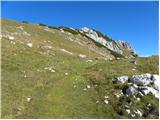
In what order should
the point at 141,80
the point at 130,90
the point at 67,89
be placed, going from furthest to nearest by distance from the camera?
the point at 67,89 → the point at 141,80 → the point at 130,90

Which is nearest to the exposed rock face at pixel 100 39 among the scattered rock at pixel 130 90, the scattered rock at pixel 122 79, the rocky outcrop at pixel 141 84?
the scattered rock at pixel 122 79

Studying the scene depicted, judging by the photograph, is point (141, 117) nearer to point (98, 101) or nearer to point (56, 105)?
point (98, 101)

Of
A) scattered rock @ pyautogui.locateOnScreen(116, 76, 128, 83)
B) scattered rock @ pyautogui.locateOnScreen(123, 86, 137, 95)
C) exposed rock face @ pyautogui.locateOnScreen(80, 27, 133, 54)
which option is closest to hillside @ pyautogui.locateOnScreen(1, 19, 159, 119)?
scattered rock @ pyautogui.locateOnScreen(123, 86, 137, 95)

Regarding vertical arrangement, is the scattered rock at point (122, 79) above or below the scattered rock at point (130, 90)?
above

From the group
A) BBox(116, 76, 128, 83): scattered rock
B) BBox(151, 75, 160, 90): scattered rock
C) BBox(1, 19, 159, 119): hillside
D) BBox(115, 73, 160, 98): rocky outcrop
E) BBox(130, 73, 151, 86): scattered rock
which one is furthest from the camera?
BBox(116, 76, 128, 83): scattered rock

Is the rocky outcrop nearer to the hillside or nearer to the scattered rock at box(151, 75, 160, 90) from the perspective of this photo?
the scattered rock at box(151, 75, 160, 90)

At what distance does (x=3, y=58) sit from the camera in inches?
1773

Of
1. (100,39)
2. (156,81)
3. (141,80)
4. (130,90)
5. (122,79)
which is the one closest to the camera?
(130,90)

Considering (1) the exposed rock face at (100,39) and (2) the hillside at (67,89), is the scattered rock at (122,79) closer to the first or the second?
(2) the hillside at (67,89)

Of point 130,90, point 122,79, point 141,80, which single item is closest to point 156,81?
point 141,80

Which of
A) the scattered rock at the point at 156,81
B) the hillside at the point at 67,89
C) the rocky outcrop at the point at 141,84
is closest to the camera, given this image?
the hillside at the point at 67,89

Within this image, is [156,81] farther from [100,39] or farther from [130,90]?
[100,39]

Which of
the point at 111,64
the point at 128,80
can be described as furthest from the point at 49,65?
the point at 128,80

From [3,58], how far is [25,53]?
5.70 m
